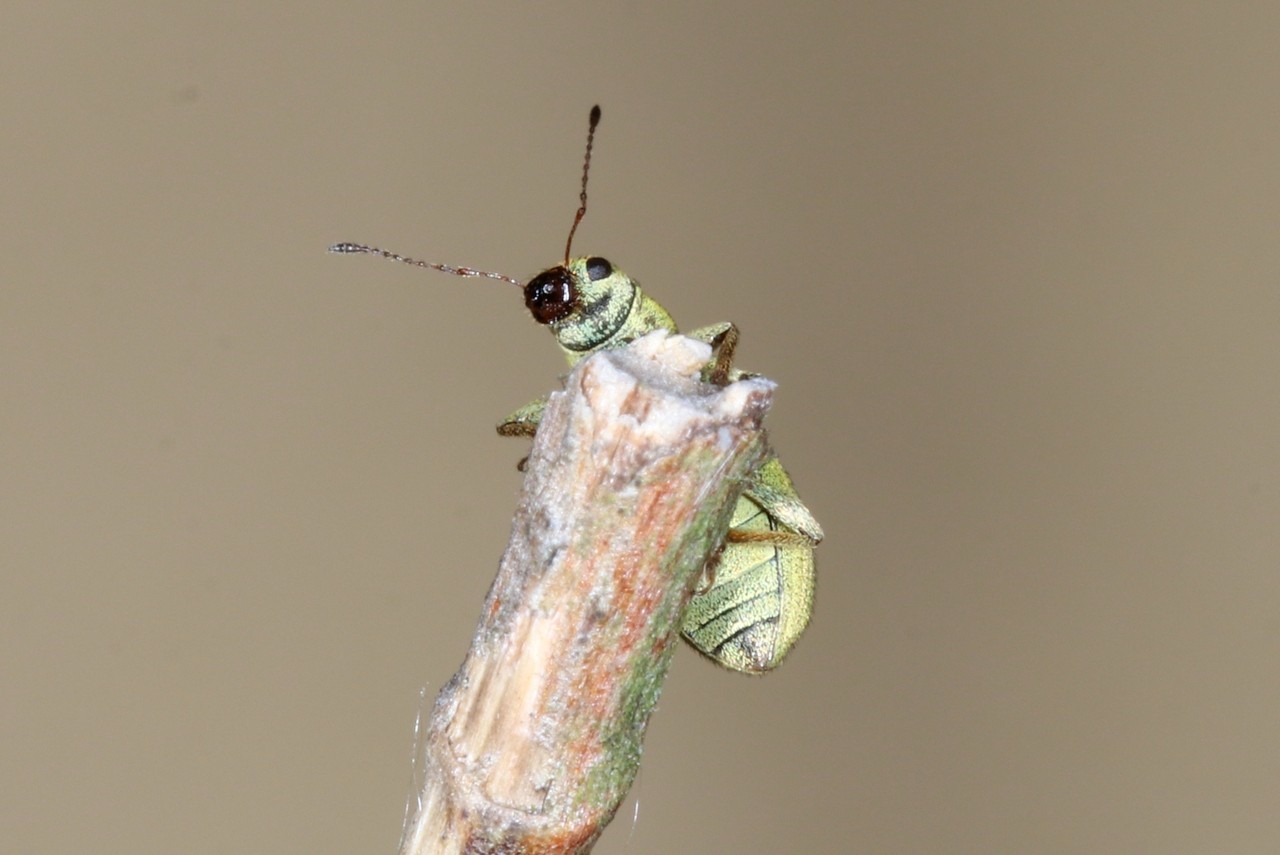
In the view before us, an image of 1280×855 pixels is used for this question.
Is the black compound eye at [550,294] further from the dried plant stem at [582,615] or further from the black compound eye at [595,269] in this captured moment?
the dried plant stem at [582,615]

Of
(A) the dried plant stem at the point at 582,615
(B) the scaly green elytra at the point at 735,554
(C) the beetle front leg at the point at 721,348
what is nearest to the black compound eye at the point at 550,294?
(B) the scaly green elytra at the point at 735,554

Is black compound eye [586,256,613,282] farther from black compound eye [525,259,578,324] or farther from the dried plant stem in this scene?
the dried plant stem

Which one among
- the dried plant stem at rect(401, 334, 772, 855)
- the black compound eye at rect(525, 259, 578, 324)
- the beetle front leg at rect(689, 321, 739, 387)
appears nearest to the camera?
the dried plant stem at rect(401, 334, 772, 855)

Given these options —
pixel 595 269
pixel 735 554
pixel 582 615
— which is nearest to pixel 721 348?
pixel 595 269

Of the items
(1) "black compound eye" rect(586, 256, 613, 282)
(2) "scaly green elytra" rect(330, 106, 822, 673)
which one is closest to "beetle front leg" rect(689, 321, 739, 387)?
(2) "scaly green elytra" rect(330, 106, 822, 673)

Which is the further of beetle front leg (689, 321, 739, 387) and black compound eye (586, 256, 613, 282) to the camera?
black compound eye (586, 256, 613, 282)

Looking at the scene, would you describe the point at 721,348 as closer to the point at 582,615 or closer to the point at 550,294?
the point at 550,294

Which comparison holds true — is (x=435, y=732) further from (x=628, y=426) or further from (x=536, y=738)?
(x=628, y=426)
